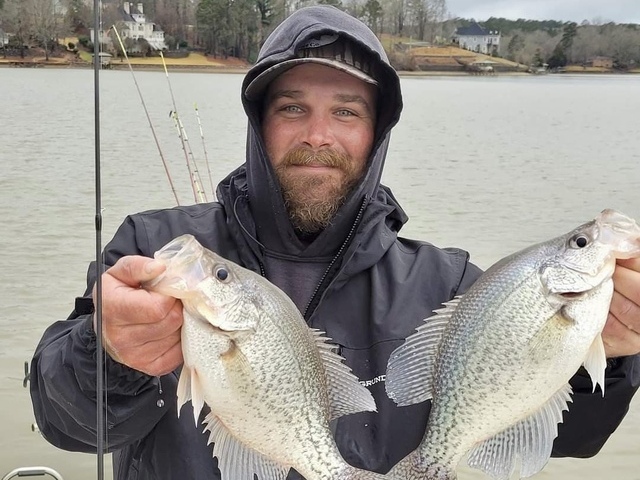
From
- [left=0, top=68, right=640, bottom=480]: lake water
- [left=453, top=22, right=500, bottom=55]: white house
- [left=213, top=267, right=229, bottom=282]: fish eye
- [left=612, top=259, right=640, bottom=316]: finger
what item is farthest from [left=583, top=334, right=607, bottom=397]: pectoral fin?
[left=453, top=22, right=500, bottom=55]: white house

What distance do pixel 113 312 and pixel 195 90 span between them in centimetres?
3734

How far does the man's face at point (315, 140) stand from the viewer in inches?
116

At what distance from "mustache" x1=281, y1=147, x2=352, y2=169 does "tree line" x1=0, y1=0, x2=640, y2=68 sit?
108cm

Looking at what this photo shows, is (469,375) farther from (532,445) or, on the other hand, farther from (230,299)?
(230,299)

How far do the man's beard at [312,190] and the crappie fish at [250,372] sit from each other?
2.96ft

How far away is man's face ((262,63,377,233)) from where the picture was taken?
2949mm

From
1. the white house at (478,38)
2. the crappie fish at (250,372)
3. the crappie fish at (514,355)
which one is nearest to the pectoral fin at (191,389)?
the crappie fish at (250,372)

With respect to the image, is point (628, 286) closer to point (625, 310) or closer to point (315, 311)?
point (625, 310)

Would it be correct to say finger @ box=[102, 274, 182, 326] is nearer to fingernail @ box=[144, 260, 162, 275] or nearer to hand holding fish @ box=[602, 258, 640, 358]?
fingernail @ box=[144, 260, 162, 275]

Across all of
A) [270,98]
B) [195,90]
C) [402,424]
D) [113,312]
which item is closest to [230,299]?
[113,312]

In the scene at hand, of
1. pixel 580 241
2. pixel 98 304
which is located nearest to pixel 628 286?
pixel 580 241

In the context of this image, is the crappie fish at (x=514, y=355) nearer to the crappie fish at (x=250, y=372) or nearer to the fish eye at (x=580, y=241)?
the fish eye at (x=580, y=241)

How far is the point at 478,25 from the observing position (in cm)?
8762

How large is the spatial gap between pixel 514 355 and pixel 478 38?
91.0 m
